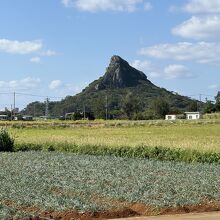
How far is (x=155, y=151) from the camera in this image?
94.2ft

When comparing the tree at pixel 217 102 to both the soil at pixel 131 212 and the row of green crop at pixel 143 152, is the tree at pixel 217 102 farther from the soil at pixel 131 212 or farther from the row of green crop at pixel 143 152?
the soil at pixel 131 212

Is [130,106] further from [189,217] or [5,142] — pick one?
[189,217]

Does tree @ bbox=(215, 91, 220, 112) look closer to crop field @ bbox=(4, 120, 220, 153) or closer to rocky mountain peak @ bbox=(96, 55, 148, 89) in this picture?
rocky mountain peak @ bbox=(96, 55, 148, 89)

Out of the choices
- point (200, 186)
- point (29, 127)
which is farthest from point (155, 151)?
point (29, 127)

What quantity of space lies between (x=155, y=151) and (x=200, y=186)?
13.6m

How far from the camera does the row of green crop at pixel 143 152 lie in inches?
1035

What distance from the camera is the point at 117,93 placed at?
178250 mm

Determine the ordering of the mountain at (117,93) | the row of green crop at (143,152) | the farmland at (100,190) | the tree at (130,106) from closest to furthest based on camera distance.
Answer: the farmland at (100,190), the row of green crop at (143,152), the tree at (130,106), the mountain at (117,93)

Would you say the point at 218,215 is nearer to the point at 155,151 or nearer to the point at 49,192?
the point at 49,192

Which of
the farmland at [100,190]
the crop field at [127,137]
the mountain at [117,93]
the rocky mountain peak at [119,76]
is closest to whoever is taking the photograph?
the farmland at [100,190]

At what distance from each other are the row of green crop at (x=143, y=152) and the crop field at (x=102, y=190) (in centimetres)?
572

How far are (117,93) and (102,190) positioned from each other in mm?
163990

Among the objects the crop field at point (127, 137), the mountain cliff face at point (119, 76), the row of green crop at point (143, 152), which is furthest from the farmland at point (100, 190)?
the mountain cliff face at point (119, 76)

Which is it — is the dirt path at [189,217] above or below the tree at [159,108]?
below
